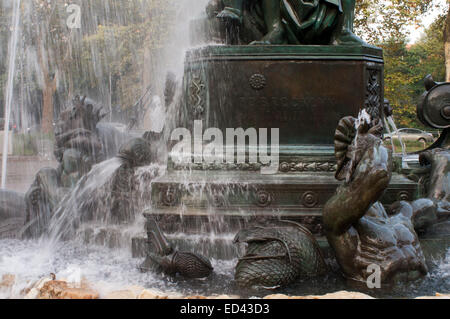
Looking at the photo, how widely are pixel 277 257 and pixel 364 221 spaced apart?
67 centimetres

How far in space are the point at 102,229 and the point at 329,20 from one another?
2996 mm

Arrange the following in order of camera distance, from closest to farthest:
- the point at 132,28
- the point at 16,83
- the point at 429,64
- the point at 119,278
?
the point at 119,278, the point at 132,28, the point at 16,83, the point at 429,64

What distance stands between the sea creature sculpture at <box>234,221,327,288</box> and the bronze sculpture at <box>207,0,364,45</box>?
6.85 feet

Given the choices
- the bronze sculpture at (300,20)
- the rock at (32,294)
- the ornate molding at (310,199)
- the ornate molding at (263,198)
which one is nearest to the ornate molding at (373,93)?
the bronze sculpture at (300,20)

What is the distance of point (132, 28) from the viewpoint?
25.9 meters

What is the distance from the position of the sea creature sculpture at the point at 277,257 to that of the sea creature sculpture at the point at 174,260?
0.28 meters

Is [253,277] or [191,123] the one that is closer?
[253,277]

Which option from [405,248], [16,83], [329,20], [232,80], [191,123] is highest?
[16,83]

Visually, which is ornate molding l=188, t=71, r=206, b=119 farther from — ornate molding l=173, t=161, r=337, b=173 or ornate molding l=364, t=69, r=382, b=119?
ornate molding l=364, t=69, r=382, b=119

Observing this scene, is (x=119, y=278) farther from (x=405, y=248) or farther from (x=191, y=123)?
(x=405, y=248)

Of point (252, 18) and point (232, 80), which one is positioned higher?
point (252, 18)

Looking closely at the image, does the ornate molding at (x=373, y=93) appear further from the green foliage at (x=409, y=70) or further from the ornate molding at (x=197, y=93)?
the green foliage at (x=409, y=70)

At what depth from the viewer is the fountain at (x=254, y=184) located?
361 centimetres
